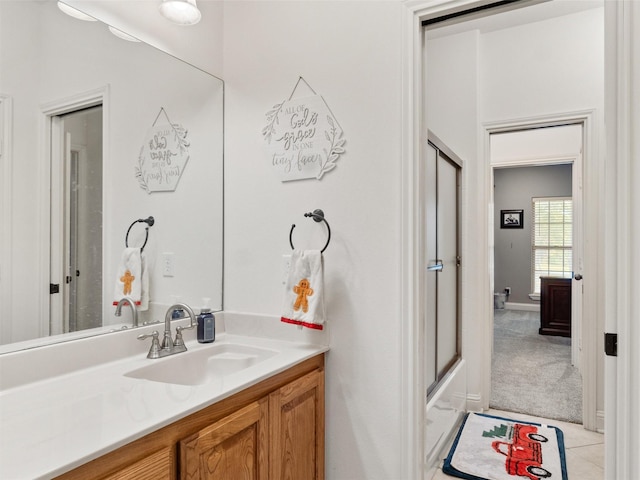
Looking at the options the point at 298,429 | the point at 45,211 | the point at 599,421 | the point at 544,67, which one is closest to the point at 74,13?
the point at 45,211

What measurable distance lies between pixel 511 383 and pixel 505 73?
97.4 inches

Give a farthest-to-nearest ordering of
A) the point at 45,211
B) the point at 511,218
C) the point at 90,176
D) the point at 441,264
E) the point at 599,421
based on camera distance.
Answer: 1. the point at 511,218
2. the point at 599,421
3. the point at 441,264
4. the point at 90,176
5. the point at 45,211

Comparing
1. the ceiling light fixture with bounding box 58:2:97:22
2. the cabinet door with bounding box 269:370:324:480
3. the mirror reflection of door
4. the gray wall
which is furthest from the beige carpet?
the ceiling light fixture with bounding box 58:2:97:22

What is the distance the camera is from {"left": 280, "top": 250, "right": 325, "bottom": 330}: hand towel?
159cm

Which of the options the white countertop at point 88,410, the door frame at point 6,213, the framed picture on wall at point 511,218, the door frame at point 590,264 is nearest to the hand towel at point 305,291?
the white countertop at point 88,410

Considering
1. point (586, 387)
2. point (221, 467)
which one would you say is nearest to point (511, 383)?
point (586, 387)

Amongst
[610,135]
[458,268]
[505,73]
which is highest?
[505,73]

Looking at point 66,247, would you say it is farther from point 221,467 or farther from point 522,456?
point 522,456

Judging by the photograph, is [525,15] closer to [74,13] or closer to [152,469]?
[74,13]

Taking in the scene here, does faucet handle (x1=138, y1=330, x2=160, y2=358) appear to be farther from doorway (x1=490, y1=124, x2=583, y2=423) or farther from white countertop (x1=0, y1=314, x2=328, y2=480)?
doorway (x1=490, y1=124, x2=583, y2=423)

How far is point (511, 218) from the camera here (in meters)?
7.28

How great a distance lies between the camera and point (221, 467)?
117 cm

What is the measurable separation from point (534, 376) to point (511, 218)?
4.14 m

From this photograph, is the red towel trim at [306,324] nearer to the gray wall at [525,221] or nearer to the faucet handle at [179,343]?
the faucet handle at [179,343]
